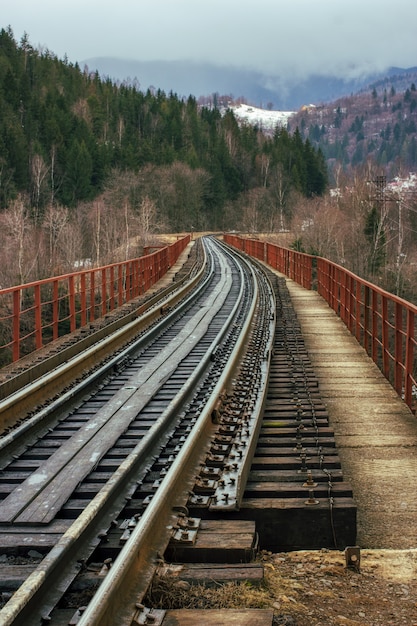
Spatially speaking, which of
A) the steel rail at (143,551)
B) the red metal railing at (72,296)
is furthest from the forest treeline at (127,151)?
the steel rail at (143,551)

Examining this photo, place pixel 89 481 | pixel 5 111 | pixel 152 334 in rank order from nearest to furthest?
pixel 89 481
pixel 152 334
pixel 5 111

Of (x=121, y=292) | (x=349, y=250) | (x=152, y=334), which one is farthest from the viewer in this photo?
(x=349, y=250)

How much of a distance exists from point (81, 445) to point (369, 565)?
2900 millimetres

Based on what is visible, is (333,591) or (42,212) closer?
(333,591)

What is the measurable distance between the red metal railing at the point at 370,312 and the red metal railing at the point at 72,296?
5265 millimetres

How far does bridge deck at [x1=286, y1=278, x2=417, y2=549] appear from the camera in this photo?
514cm

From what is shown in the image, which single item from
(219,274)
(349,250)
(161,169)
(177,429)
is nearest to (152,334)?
(177,429)

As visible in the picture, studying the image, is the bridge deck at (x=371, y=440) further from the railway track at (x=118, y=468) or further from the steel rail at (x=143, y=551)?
the steel rail at (x=143, y=551)

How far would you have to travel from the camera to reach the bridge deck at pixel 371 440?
5145mm

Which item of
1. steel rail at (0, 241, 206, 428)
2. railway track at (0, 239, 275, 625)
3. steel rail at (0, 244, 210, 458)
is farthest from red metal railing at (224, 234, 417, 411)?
steel rail at (0, 241, 206, 428)

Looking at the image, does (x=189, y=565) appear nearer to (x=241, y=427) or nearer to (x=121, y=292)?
(x=241, y=427)

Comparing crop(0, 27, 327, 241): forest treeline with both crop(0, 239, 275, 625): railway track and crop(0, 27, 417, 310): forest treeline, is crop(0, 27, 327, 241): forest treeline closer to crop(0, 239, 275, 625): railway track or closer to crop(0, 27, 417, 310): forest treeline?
crop(0, 27, 417, 310): forest treeline

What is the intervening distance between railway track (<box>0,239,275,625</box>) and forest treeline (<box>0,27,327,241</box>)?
7175 centimetres

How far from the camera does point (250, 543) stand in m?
4.20
